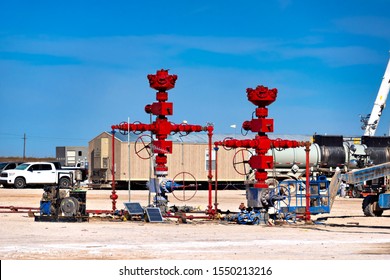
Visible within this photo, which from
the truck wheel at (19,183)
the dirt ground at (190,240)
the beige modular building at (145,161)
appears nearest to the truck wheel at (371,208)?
the dirt ground at (190,240)

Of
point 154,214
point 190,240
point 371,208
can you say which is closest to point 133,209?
point 154,214

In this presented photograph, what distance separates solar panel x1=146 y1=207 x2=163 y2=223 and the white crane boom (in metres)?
42.2

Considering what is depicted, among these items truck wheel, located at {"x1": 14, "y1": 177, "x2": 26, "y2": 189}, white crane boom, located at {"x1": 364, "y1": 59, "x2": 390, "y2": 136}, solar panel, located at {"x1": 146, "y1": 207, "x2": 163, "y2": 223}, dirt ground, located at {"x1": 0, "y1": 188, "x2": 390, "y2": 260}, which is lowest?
dirt ground, located at {"x1": 0, "y1": 188, "x2": 390, "y2": 260}

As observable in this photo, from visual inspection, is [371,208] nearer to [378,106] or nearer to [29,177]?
[29,177]

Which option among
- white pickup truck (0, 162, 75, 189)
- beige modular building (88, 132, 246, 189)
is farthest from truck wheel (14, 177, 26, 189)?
beige modular building (88, 132, 246, 189)

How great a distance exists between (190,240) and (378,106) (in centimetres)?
4948

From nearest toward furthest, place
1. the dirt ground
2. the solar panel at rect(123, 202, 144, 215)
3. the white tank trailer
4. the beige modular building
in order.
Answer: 1. the dirt ground
2. the solar panel at rect(123, 202, 144, 215)
3. the white tank trailer
4. the beige modular building

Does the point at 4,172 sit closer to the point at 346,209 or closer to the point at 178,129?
the point at 346,209

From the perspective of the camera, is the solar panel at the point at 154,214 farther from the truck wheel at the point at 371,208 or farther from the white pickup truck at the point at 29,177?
the white pickup truck at the point at 29,177

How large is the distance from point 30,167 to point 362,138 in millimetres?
19333

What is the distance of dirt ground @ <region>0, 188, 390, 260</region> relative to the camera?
16.3m

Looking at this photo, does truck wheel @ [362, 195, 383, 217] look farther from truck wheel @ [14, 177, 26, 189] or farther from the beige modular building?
truck wheel @ [14, 177, 26, 189]

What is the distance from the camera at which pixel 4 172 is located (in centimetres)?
5397
